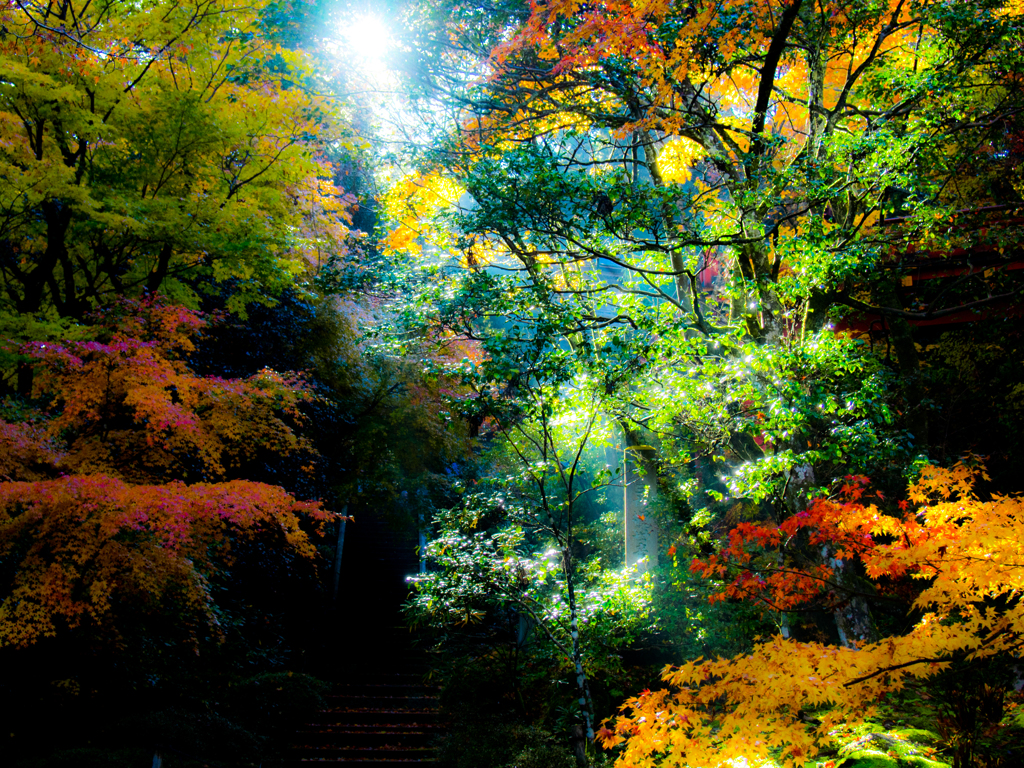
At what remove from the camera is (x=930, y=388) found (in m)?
8.66

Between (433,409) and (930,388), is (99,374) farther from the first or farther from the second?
(930,388)

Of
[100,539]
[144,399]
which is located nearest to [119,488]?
[100,539]

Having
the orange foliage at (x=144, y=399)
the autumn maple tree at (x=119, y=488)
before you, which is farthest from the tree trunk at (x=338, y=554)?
the orange foliage at (x=144, y=399)

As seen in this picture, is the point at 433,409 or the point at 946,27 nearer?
the point at 946,27

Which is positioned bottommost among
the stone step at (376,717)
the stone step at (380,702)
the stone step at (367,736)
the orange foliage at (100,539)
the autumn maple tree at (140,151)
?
the stone step at (367,736)

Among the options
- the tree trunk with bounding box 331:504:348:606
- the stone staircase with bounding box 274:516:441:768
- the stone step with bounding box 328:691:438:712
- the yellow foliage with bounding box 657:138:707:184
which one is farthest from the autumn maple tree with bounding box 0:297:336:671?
the yellow foliage with bounding box 657:138:707:184

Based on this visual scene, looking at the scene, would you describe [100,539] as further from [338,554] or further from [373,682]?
[338,554]

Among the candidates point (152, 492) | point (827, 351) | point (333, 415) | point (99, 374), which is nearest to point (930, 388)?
point (827, 351)

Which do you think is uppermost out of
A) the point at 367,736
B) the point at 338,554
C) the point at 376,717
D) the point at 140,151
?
the point at 140,151

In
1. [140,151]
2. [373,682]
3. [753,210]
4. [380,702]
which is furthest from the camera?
[373,682]

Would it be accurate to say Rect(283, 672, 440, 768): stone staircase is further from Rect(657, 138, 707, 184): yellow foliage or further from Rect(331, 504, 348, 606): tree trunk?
Rect(657, 138, 707, 184): yellow foliage

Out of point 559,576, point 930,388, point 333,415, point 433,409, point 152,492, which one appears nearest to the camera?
point 152,492

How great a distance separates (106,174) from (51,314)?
1.62 metres

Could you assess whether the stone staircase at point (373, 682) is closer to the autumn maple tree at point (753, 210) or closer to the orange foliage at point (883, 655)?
the autumn maple tree at point (753, 210)
